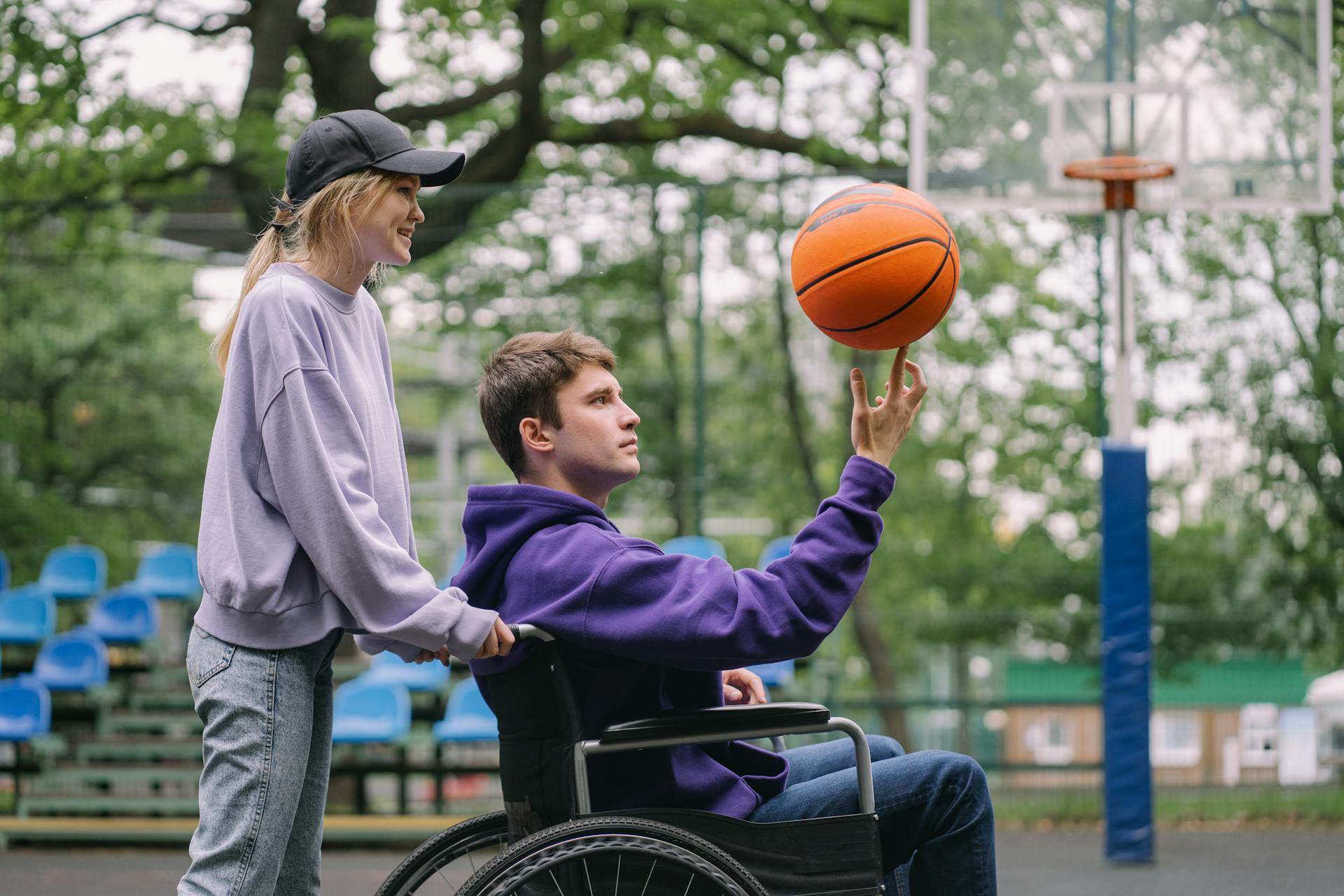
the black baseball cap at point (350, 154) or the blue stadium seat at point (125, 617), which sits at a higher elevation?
the black baseball cap at point (350, 154)

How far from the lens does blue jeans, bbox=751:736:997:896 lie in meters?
2.51

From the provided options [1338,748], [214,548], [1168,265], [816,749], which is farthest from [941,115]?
[214,548]

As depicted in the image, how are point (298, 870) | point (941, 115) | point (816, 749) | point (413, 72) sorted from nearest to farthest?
point (298, 870) → point (816, 749) → point (941, 115) → point (413, 72)

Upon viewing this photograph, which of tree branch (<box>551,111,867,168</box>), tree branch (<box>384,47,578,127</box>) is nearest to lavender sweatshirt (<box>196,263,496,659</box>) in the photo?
tree branch (<box>384,47,578,127</box>)

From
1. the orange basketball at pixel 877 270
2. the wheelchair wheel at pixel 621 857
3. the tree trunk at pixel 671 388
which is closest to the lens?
the wheelchair wheel at pixel 621 857

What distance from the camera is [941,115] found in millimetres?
6586

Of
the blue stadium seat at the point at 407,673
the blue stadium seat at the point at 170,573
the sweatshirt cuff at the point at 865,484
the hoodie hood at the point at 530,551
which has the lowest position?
the blue stadium seat at the point at 407,673

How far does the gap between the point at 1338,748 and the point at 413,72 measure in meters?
7.27

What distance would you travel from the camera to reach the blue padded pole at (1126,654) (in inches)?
225

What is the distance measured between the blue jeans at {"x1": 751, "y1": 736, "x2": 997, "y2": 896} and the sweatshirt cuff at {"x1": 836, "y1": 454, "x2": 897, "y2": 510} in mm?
436

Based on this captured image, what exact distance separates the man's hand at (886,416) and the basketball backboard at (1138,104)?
12.6 ft

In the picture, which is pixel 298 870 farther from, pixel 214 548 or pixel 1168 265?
pixel 1168 265

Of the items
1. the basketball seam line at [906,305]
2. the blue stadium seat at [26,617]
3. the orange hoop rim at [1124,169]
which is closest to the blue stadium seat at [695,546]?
the orange hoop rim at [1124,169]

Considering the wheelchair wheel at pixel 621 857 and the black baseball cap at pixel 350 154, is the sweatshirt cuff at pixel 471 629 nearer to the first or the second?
the wheelchair wheel at pixel 621 857
